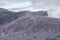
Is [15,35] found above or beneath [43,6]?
beneath

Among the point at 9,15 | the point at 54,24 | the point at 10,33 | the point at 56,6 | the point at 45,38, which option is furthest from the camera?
the point at 56,6

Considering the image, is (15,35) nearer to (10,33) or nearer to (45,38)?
(10,33)

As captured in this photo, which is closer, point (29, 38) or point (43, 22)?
point (29, 38)

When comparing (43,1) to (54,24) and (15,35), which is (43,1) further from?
(15,35)

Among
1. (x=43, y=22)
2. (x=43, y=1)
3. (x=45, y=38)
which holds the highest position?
(x=43, y=1)

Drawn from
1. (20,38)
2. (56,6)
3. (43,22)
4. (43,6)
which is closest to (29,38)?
(20,38)

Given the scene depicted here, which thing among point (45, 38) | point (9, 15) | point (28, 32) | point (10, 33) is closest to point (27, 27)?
point (28, 32)

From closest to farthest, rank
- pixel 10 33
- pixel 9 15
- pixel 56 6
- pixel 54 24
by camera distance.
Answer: pixel 10 33, pixel 54 24, pixel 9 15, pixel 56 6

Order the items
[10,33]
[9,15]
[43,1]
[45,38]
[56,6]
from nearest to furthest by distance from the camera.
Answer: [45,38], [10,33], [9,15], [56,6], [43,1]

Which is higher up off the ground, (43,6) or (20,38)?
(43,6)
